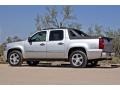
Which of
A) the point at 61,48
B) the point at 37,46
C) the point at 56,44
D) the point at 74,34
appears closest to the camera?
the point at 61,48

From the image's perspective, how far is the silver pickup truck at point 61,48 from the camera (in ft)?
50.9

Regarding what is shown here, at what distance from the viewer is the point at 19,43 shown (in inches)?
678

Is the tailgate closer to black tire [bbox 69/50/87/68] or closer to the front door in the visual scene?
black tire [bbox 69/50/87/68]

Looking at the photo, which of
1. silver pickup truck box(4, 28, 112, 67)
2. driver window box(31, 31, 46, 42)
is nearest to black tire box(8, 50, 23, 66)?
silver pickup truck box(4, 28, 112, 67)

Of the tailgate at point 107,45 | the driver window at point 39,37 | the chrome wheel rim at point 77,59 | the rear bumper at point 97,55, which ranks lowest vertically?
the chrome wheel rim at point 77,59

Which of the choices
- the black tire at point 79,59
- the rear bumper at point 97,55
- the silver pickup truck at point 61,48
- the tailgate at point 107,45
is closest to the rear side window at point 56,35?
the silver pickup truck at point 61,48

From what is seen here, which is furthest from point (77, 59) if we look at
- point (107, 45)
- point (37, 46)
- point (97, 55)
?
point (37, 46)

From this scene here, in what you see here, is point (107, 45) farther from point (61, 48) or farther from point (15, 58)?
point (15, 58)

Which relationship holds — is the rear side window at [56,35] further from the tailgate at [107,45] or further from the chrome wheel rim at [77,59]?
the tailgate at [107,45]

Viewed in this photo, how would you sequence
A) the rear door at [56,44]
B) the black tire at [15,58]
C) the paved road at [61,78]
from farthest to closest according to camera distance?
the black tire at [15,58] < the rear door at [56,44] < the paved road at [61,78]

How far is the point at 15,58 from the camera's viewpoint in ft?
56.3

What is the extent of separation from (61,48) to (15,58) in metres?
2.34
